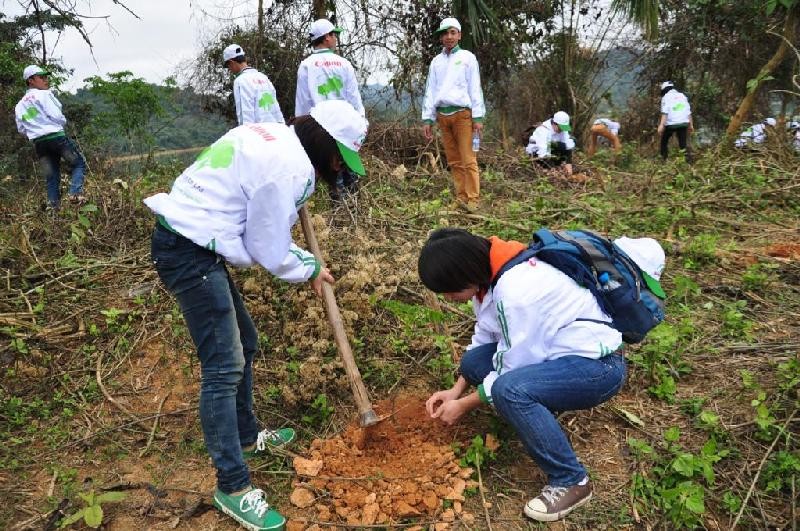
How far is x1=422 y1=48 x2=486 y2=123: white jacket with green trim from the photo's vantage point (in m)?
5.28

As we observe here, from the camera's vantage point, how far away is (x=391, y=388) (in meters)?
2.75

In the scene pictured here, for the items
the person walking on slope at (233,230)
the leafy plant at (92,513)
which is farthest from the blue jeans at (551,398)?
the leafy plant at (92,513)

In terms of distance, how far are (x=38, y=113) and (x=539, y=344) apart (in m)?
5.52

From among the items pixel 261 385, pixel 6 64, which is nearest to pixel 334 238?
pixel 261 385

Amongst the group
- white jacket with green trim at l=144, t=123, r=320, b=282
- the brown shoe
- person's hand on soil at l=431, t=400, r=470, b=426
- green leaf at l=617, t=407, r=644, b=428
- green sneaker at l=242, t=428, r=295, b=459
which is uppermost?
white jacket with green trim at l=144, t=123, r=320, b=282

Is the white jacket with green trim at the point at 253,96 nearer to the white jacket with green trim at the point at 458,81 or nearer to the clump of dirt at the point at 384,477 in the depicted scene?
the white jacket with green trim at the point at 458,81

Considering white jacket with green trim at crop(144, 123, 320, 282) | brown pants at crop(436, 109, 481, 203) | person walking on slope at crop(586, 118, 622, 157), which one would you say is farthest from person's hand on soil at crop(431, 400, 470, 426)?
person walking on slope at crop(586, 118, 622, 157)

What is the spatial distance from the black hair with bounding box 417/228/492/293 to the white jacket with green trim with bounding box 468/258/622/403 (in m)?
0.08

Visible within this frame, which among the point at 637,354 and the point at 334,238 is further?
the point at 334,238

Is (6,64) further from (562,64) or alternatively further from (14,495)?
(562,64)

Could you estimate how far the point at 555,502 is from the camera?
6.45 ft

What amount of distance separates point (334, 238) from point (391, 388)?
1206 mm

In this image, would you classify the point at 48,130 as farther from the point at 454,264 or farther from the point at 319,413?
the point at 454,264

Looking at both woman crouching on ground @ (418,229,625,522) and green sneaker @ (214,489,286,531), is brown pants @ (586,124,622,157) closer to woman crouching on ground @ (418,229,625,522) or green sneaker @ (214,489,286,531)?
woman crouching on ground @ (418,229,625,522)
